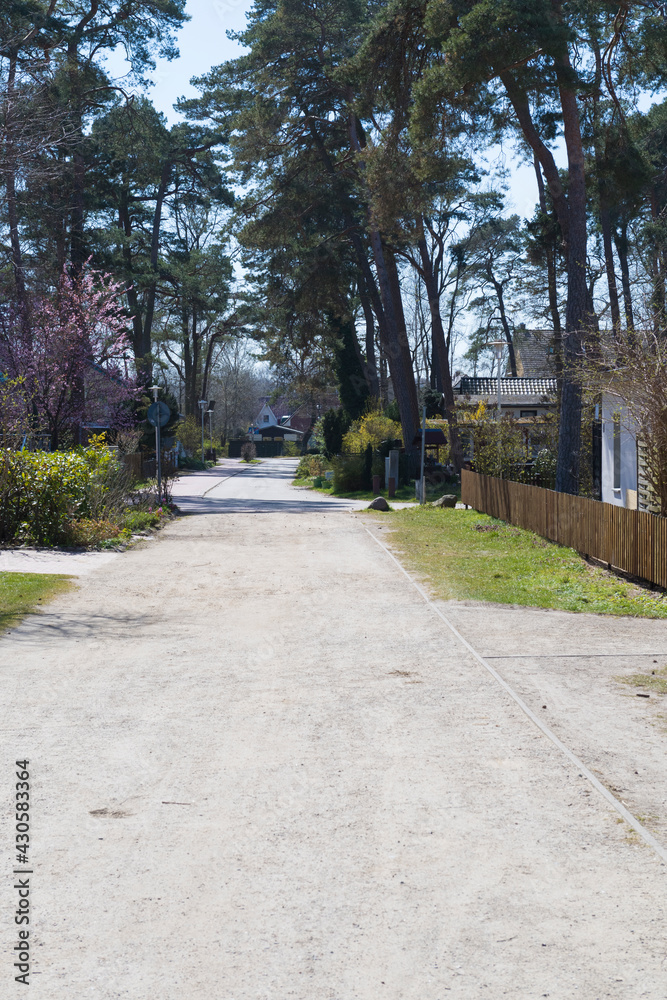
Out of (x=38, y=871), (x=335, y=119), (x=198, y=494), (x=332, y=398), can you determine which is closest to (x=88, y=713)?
(x=38, y=871)

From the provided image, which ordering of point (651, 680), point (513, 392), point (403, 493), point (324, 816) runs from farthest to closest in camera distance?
point (513, 392)
point (403, 493)
point (651, 680)
point (324, 816)

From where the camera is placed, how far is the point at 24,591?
458 inches

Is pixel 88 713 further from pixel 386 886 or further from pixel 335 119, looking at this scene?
pixel 335 119

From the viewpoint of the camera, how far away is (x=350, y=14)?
34.1 m

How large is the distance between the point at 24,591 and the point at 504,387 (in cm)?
4602

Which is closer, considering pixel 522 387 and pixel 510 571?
pixel 510 571

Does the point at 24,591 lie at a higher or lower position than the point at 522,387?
lower

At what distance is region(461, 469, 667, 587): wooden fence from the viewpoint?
12.3 meters

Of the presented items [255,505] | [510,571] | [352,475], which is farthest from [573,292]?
[352,475]

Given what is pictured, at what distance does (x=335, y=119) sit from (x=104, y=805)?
36382 mm

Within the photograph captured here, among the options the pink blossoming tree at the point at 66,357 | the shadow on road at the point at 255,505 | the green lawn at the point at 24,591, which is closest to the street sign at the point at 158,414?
the pink blossoming tree at the point at 66,357

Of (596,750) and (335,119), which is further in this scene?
(335,119)

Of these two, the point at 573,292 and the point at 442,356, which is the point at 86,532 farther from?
the point at 442,356

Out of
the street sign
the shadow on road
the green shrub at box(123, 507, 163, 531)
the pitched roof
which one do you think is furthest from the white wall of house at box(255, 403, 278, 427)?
the green shrub at box(123, 507, 163, 531)
